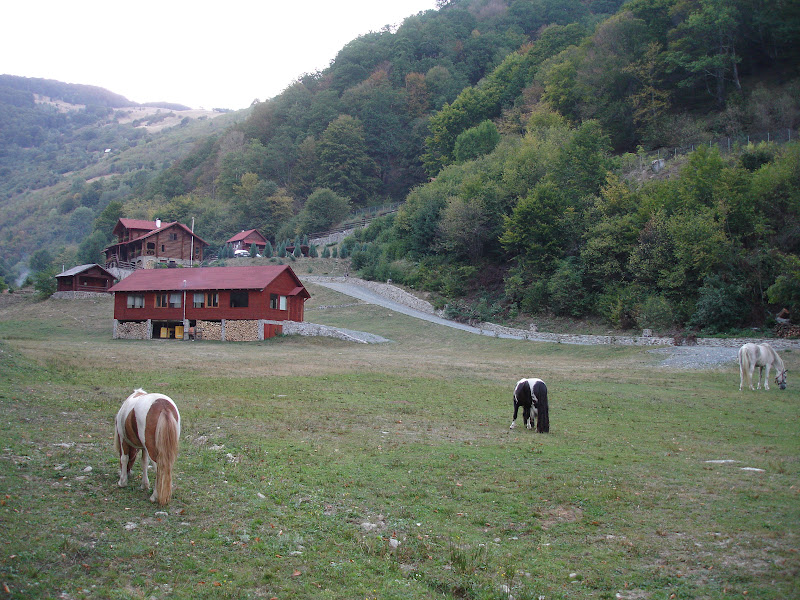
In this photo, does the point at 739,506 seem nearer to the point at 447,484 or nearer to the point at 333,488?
the point at 447,484

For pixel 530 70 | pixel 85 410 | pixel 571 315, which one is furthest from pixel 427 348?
pixel 530 70

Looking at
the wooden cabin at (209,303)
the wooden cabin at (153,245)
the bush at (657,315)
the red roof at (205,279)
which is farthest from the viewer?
the wooden cabin at (153,245)

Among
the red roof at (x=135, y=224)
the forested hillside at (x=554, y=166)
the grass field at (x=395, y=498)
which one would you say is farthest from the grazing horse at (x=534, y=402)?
the red roof at (x=135, y=224)

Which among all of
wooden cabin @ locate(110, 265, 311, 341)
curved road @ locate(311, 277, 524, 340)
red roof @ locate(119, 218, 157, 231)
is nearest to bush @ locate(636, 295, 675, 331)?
curved road @ locate(311, 277, 524, 340)

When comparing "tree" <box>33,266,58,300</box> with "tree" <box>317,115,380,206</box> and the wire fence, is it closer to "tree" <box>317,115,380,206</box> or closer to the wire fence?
"tree" <box>317,115,380,206</box>

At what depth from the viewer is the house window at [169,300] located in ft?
149

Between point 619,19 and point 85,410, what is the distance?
75061 mm

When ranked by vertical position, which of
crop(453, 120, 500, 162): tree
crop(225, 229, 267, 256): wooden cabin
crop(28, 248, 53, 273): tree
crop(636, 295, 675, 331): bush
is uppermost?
crop(453, 120, 500, 162): tree

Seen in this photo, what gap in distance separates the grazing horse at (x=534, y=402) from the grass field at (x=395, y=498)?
15.9 inches

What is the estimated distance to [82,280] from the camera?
62.2 meters

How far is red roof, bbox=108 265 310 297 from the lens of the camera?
4347 centimetres

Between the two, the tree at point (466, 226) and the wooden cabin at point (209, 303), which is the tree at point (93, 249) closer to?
the wooden cabin at point (209, 303)

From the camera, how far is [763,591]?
5.79m

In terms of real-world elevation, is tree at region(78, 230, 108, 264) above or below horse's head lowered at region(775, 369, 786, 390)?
above
